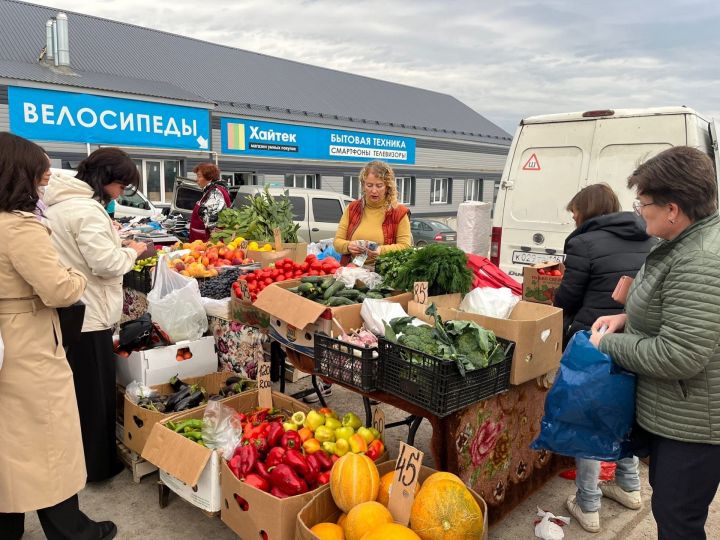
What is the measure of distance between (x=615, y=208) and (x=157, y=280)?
10.8ft

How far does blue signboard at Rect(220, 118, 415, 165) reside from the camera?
18.4 meters

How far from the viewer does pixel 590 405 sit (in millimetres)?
2133

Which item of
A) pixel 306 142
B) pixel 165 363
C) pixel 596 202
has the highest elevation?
pixel 306 142

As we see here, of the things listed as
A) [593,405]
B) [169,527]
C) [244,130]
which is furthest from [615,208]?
[244,130]

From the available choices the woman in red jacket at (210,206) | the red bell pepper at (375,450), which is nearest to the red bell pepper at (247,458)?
the red bell pepper at (375,450)

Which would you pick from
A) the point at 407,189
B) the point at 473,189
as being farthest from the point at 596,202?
the point at 473,189

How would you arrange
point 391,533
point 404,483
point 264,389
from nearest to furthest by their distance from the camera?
point 391,533 < point 404,483 < point 264,389

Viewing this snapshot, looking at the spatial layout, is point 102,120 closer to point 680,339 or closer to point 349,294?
point 349,294

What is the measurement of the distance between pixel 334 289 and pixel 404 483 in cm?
141

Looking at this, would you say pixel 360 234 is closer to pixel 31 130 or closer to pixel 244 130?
pixel 31 130

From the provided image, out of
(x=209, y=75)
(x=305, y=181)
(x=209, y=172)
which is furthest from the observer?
(x=305, y=181)

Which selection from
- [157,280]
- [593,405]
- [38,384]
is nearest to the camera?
[593,405]

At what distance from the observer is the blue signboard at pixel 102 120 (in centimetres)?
980

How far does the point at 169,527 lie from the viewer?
3.00 m
